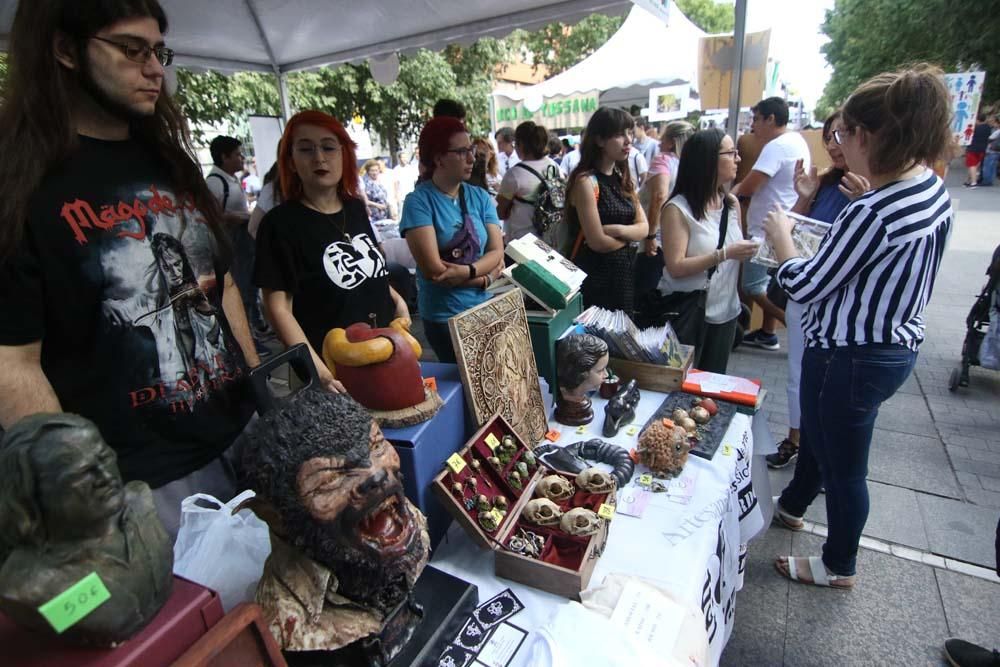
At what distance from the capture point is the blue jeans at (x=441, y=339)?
2289 millimetres

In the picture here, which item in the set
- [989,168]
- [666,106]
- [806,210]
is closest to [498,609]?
[806,210]

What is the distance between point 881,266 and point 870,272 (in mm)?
31

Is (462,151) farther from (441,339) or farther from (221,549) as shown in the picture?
(221,549)

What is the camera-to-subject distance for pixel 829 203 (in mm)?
2676

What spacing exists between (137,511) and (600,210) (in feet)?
8.27

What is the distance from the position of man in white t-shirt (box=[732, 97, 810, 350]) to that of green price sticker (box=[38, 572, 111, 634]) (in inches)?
149

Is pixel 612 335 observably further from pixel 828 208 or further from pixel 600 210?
pixel 828 208

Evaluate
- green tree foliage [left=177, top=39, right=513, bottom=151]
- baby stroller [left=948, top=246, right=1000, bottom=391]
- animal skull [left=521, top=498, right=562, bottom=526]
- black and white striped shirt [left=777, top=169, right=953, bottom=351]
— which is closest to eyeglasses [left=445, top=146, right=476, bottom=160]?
black and white striped shirt [left=777, top=169, right=953, bottom=351]

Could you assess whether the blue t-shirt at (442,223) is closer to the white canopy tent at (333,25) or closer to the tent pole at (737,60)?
the white canopy tent at (333,25)

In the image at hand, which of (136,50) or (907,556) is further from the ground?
(136,50)

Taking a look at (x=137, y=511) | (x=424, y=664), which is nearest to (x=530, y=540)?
(x=424, y=664)

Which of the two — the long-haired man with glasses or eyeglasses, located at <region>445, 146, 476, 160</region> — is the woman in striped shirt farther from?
the long-haired man with glasses

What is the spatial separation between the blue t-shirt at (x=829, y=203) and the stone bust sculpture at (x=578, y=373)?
1.60 m

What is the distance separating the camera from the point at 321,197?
5.85ft
